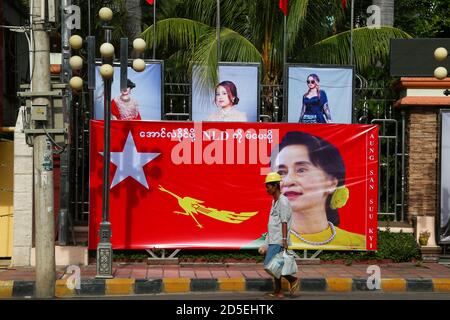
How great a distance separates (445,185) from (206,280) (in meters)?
5.36

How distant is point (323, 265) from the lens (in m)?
13.7

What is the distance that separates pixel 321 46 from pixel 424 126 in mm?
2898

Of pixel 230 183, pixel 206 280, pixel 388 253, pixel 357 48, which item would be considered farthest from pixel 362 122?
pixel 206 280

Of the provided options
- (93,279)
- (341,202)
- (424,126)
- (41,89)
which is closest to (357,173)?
(341,202)

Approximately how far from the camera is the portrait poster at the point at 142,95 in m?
14.3

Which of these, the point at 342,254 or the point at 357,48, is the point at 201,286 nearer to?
the point at 342,254

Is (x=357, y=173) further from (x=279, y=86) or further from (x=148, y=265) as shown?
(x=148, y=265)

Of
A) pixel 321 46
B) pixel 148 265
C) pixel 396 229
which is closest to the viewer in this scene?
pixel 148 265

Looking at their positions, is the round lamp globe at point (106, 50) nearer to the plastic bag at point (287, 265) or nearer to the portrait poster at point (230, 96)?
the portrait poster at point (230, 96)

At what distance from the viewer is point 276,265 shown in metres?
10.0

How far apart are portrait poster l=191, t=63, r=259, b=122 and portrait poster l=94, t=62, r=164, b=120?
690 mm

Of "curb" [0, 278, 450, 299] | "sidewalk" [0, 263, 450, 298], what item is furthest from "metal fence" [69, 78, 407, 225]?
"curb" [0, 278, 450, 299]

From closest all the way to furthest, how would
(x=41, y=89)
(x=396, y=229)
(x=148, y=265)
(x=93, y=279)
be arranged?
1. (x=41, y=89)
2. (x=93, y=279)
3. (x=148, y=265)
4. (x=396, y=229)

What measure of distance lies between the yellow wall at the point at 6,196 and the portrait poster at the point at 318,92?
5.45 m
